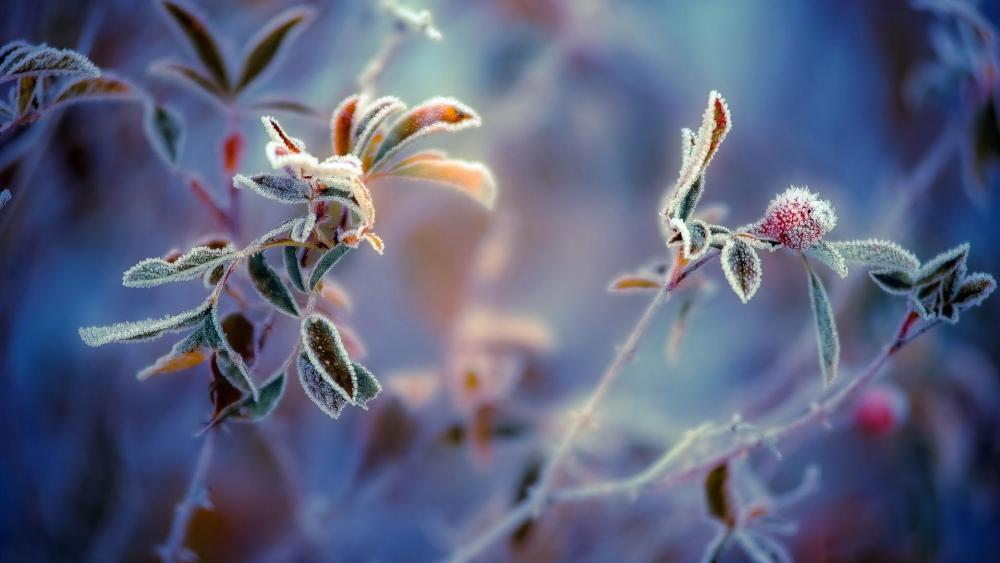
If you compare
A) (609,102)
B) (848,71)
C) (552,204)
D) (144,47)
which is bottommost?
(144,47)

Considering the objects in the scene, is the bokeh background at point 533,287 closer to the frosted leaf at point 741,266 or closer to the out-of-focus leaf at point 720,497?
the out-of-focus leaf at point 720,497

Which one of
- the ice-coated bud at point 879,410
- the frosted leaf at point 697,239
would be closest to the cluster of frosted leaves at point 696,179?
the frosted leaf at point 697,239

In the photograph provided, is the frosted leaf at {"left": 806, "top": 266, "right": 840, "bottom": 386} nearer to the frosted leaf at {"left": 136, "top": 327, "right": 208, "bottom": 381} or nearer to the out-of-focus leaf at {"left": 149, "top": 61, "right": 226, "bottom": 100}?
the frosted leaf at {"left": 136, "top": 327, "right": 208, "bottom": 381}

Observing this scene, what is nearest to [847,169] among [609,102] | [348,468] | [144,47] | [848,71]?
[848,71]

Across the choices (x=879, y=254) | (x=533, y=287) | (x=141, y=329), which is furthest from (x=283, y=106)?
(x=533, y=287)

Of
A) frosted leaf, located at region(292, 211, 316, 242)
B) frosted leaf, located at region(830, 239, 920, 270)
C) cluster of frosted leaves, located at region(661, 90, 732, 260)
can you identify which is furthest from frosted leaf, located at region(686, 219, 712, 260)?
frosted leaf, located at region(292, 211, 316, 242)

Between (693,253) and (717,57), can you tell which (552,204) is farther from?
(693,253)
